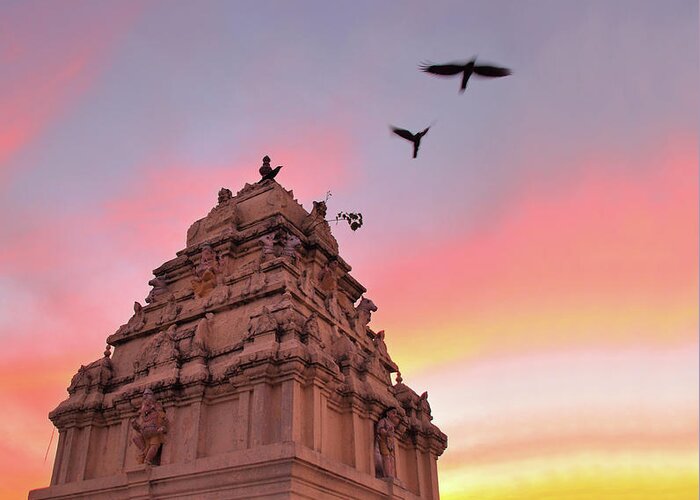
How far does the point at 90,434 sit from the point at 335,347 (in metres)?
8.53

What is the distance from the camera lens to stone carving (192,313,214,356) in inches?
740

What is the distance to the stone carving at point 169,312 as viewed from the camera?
848 inches

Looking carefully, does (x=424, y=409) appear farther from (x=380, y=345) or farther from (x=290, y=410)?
(x=290, y=410)

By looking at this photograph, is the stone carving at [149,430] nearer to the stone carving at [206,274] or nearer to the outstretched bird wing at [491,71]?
the stone carving at [206,274]

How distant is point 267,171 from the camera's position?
26516 millimetres

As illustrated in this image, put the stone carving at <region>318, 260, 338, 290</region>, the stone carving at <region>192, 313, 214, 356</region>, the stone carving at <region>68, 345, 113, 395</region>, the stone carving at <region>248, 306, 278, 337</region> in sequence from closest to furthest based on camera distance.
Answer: the stone carving at <region>248, 306, 278, 337</region>
the stone carving at <region>192, 313, 214, 356</region>
the stone carving at <region>68, 345, 113, 395</region>
the stone carving at <region>318, 260, 338, 290</region>

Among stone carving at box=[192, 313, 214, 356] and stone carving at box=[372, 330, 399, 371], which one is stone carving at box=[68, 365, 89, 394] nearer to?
stone carving at box=[192, 313, 214, 356]

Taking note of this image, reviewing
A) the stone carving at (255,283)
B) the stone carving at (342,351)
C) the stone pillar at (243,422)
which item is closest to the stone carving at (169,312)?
the stone carving at (255,283)

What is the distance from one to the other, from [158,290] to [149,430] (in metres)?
7.75

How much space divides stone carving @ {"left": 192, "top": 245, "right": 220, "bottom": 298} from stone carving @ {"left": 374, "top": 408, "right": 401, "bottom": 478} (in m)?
7.68

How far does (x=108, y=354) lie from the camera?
74.0 ft

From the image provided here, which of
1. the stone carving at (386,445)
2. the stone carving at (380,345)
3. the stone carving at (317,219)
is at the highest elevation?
the stone carving at (317,219)

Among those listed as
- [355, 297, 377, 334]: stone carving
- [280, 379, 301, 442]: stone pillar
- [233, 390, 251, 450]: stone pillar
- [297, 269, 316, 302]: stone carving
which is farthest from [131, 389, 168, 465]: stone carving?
[355, 297, 377, 334]: stone carving

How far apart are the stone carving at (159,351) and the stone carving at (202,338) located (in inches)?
25.4
